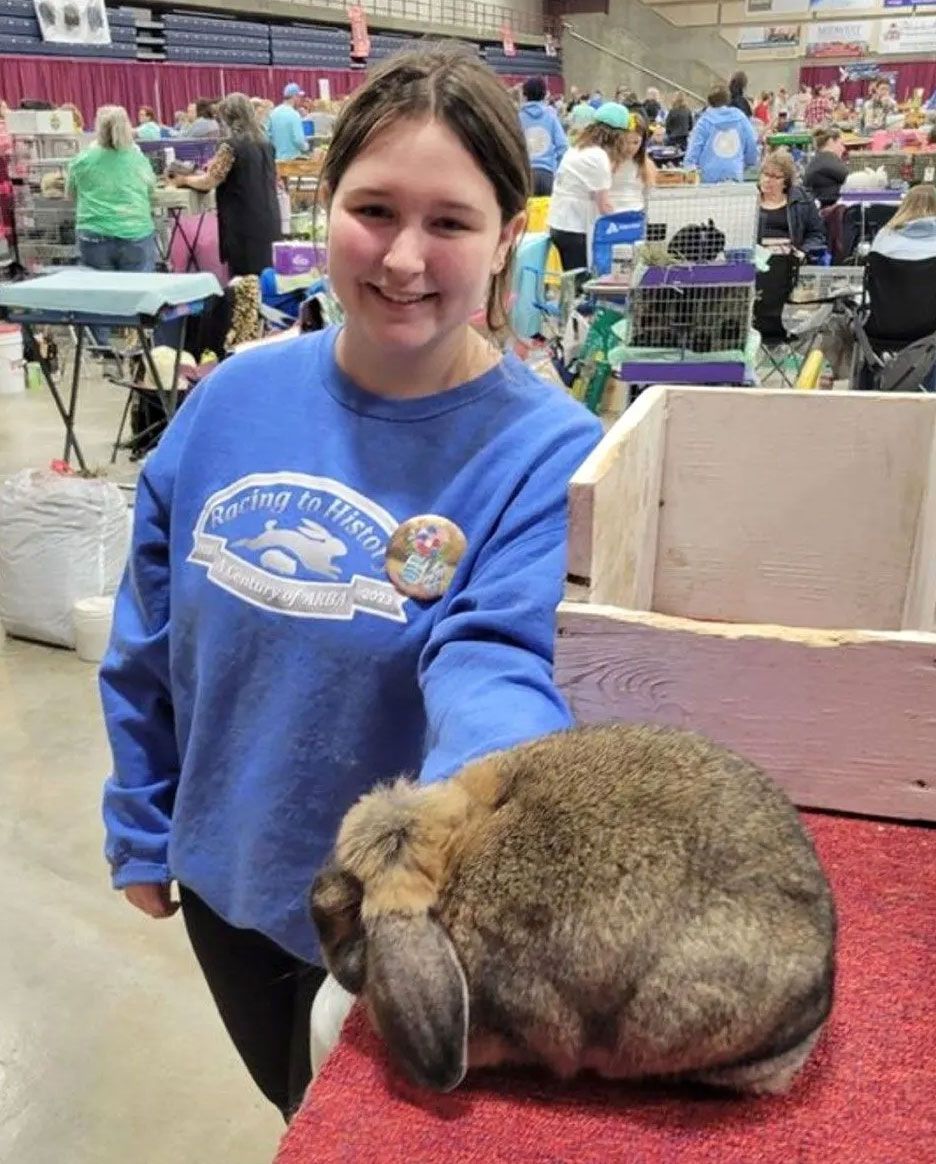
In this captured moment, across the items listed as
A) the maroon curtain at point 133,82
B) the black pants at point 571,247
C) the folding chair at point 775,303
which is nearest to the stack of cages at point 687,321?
the folding chair at point 775,303

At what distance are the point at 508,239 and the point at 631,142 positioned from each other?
6.58 m

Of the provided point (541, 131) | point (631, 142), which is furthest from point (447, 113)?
point (541, 131)

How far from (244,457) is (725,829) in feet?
1.99

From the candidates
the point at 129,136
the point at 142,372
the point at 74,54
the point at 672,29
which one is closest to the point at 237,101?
the point at 129,136

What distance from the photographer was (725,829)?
68 cm

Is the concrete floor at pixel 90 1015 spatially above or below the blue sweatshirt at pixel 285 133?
below

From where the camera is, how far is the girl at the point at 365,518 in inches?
37.6

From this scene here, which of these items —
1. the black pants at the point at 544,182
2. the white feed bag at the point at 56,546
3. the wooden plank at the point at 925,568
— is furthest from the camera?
the black pants at the point at 544,182

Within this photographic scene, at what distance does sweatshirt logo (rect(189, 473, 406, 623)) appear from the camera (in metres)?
1.01

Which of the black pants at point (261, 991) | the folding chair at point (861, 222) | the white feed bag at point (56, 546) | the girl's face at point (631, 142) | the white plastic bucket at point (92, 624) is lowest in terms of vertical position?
the white plastic bucket at point (92, 624)

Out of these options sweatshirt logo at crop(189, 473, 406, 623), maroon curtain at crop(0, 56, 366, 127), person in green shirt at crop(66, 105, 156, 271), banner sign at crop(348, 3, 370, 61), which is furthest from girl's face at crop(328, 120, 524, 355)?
banner sign at crop(348, 3, 370, 61)

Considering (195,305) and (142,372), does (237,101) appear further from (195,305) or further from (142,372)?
(195,305)

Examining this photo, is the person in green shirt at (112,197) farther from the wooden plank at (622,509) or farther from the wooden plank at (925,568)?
the wooden plank at (925,568)

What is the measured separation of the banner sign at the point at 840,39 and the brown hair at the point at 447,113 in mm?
28724
